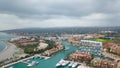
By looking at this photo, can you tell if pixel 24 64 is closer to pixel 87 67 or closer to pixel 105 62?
pixel 87 67

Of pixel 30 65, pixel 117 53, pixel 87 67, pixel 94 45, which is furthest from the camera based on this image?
pixel 94 45

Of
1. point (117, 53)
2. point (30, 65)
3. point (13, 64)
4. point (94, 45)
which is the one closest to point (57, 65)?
point (30, 65)

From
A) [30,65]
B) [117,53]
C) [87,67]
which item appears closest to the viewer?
[87,67]

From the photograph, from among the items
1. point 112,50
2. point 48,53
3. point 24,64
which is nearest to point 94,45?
point 112,50

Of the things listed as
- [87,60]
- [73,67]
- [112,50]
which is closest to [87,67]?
[73,67]

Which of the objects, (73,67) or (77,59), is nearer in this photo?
(73,67)

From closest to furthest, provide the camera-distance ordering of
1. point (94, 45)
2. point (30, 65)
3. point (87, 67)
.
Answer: point (87, 67)
point (30, 65)
point (94, 45)

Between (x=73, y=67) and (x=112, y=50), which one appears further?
(x=112, y=50)

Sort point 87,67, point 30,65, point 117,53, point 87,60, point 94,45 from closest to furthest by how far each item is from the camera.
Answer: point 87,67 < point 30,65 < point 87,60 < point 117,53 < point 94,45

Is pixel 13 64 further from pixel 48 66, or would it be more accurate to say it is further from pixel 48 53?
pixel 48 53
